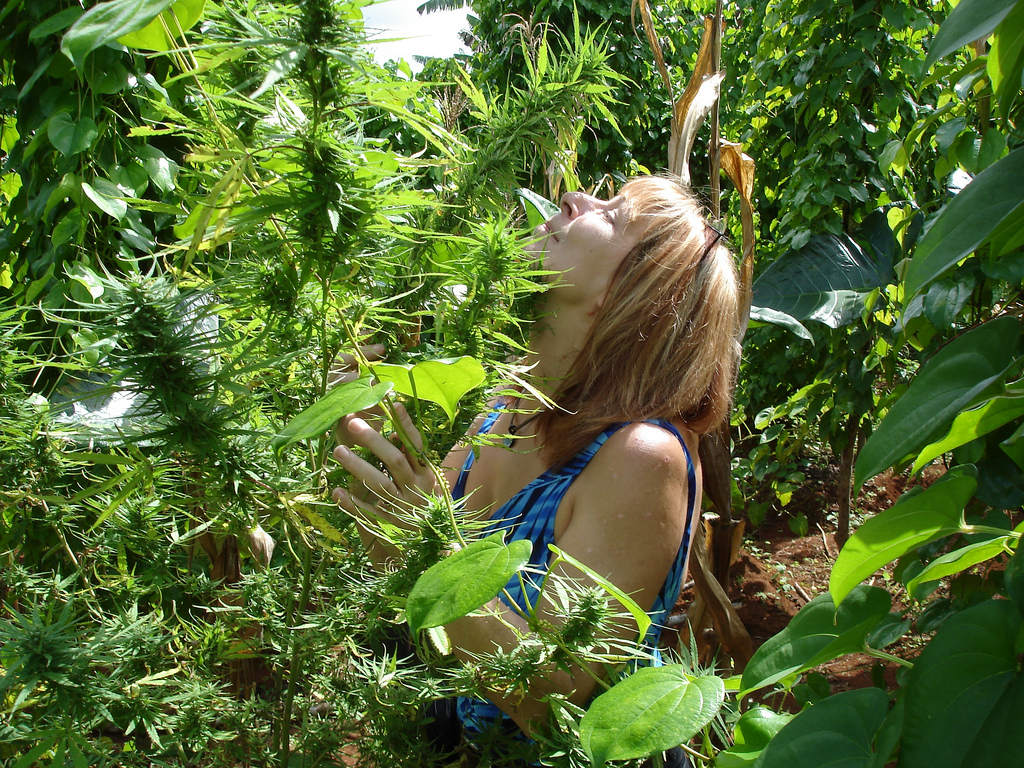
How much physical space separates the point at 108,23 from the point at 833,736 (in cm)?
39

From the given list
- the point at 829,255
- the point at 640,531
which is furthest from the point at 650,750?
the point at 829,255

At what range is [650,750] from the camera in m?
0.27

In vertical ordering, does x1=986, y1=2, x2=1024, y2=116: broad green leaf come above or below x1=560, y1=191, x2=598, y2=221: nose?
above

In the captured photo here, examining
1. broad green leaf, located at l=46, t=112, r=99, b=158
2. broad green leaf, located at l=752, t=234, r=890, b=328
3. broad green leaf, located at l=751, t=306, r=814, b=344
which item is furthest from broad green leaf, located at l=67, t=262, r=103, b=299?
broad green leaf, located at l=752, t=234, r=890, b=328

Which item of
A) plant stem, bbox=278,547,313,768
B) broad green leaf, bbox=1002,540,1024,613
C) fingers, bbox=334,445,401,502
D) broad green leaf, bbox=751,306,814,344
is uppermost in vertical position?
broad green leaf, bbox=1002,540,1024,613

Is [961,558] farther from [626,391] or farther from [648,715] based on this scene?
[626,391]

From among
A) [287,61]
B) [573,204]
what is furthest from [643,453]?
[287,61]

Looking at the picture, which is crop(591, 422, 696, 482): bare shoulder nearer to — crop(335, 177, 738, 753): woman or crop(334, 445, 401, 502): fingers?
crop(335, 177, 738, 753): woman

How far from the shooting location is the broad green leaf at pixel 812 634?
32cm

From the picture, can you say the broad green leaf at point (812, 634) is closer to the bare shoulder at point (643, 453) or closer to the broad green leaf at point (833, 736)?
the broad green leaf at point (833, 736)

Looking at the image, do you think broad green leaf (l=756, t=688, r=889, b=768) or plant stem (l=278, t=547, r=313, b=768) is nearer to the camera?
broad green leaf (l=756, t=688, r=889, b=768)

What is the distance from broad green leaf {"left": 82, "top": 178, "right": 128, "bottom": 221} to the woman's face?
0.43m

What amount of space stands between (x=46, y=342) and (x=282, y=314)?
0.88 m

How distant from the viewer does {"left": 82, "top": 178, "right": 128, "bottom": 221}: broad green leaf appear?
2.37 feet
